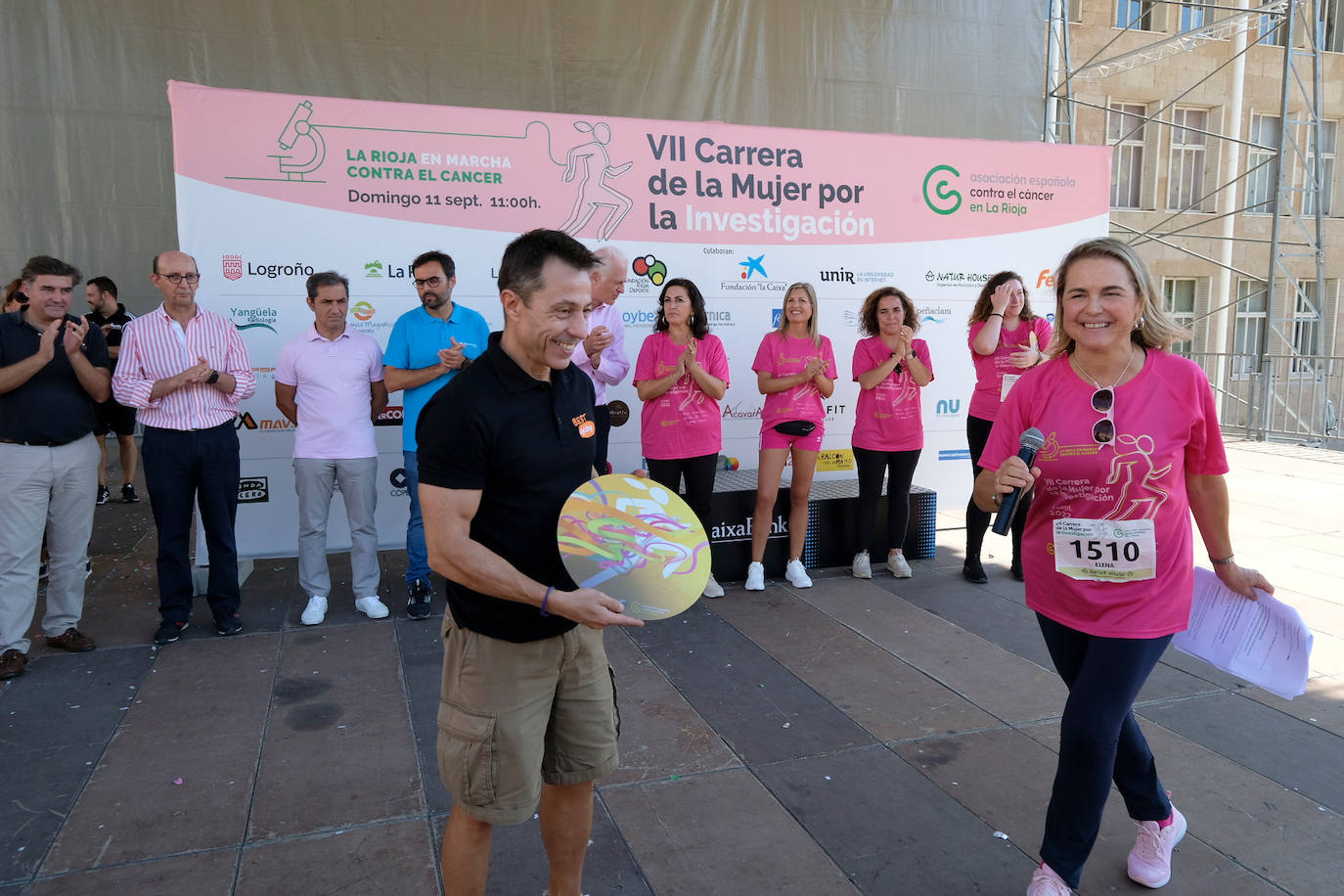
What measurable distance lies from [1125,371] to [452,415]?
1.81m

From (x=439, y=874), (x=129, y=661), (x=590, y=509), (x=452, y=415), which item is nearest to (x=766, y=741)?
(x=439, y=874)

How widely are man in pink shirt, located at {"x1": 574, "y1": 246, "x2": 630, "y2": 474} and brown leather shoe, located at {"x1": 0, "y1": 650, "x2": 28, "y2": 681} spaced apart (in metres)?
2.93

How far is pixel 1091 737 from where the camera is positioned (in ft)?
7.77

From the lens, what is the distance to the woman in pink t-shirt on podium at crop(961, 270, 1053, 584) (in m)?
5.64

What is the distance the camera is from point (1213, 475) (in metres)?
2.46

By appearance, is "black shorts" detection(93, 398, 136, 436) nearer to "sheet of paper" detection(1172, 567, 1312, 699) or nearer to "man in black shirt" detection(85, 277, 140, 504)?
"man in black shirt" detection(85, 277, 140, 504)

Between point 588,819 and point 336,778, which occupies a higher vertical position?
point 588,819

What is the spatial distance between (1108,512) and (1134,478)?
0.36 ft

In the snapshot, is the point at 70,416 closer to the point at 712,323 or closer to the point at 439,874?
the point at 439,874

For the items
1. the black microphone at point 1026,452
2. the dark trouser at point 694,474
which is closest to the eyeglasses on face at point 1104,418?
the black microphone at point 1026,452

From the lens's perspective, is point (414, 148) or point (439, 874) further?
point (414, 148)

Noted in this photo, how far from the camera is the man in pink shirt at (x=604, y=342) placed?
16.0 ft

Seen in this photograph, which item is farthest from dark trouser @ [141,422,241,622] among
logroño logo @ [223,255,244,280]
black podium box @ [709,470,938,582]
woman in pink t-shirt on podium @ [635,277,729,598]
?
black podium box @ [709,470,938,582]

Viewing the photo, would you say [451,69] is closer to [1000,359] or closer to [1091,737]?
[1000,359]
